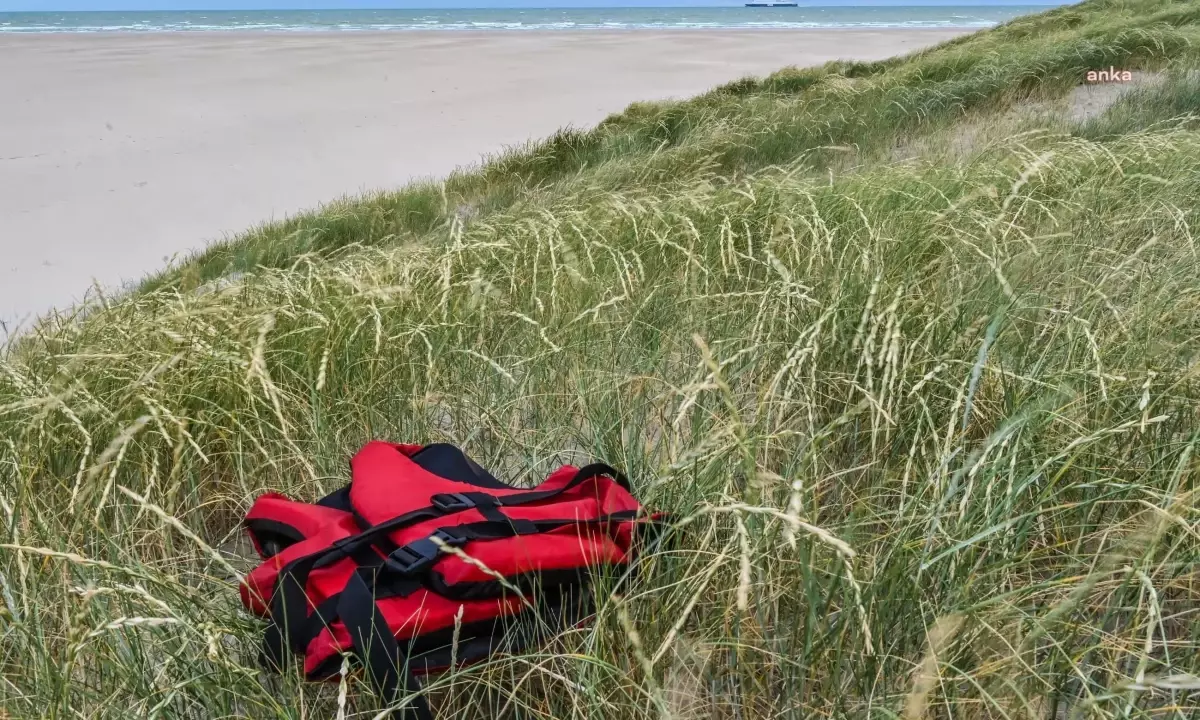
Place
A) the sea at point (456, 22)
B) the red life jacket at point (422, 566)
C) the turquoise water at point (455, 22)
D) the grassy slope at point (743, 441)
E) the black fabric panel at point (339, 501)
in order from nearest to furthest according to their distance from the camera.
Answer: the grassy slope at point (743, 441), the red life jacket at point (422, 566), the black fabric panel at point (339, 501), the sea at point (456, 22), the turquoise water at point (455, 22)

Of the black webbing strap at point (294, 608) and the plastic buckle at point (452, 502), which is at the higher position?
the plastic buckle at point (452, 502)

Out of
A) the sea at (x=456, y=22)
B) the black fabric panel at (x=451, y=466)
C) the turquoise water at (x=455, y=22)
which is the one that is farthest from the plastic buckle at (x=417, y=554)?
the sea at (x=456, y=22)

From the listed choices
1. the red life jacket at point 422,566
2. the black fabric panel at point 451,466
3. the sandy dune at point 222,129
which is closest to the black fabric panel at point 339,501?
the red life jacket at point 422,566

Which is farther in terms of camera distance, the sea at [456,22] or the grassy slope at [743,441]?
the sea at [456,22]

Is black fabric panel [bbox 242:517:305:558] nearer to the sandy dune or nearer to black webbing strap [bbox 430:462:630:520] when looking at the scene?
black webbing strap [bbox 430:462:630:520]

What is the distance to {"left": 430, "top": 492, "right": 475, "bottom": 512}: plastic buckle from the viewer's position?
129 centimetres

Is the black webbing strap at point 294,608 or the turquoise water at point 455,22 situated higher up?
the turquoise water at point 455,22

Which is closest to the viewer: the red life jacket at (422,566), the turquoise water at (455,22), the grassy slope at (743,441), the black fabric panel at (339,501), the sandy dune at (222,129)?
the grassy slope at (743,441)

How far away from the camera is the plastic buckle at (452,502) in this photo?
4.23 feet

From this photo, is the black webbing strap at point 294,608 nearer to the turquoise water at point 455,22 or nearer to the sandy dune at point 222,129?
the sandy dune at point 222,129

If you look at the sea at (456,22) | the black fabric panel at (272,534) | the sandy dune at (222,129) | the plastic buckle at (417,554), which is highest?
the sea at (456,22)

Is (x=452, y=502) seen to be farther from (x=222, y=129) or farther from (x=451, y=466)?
(x=222, y=129)

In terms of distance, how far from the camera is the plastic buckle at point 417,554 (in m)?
1.15

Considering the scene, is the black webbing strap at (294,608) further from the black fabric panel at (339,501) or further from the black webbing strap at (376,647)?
the black fabric panel at (339,501)
